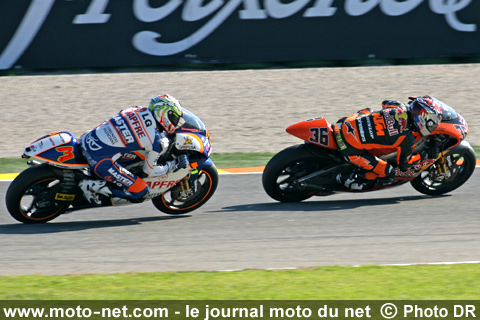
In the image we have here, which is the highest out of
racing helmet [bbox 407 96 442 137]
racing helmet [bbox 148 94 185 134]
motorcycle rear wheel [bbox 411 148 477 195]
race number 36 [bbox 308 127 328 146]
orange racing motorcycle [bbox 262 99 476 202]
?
racing helmet [bbox 148 94 185 134]

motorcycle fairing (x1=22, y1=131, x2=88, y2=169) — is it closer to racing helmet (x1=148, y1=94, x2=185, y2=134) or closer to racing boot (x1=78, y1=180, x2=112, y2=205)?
racing boot (x1=78, y1=180, x2=112, y2=205)

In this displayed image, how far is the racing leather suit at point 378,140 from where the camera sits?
30.5 ft

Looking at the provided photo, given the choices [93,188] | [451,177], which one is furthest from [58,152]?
[451,177]

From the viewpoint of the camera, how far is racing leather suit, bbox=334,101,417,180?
929cm

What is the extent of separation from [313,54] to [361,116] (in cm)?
669

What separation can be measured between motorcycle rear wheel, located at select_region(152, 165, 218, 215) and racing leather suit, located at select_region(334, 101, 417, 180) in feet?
5.27

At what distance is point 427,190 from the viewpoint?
984 centimetres

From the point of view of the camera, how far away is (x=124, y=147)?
8.52m

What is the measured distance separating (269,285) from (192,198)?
2850 millimetres

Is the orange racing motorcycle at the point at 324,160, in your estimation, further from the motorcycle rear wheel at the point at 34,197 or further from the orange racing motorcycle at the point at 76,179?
the motorcycle rear wheel at the point at 34,197

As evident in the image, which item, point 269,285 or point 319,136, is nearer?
point 269,285

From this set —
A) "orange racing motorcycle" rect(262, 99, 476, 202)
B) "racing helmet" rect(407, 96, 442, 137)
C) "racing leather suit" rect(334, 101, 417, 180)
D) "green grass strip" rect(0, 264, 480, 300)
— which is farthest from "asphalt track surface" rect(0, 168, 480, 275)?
"racing helmet" rect(407, 96, 442, 137)

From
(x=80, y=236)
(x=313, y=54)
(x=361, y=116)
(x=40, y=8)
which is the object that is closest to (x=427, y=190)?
(x=361, y=116)

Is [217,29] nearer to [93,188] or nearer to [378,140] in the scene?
[378,140]
